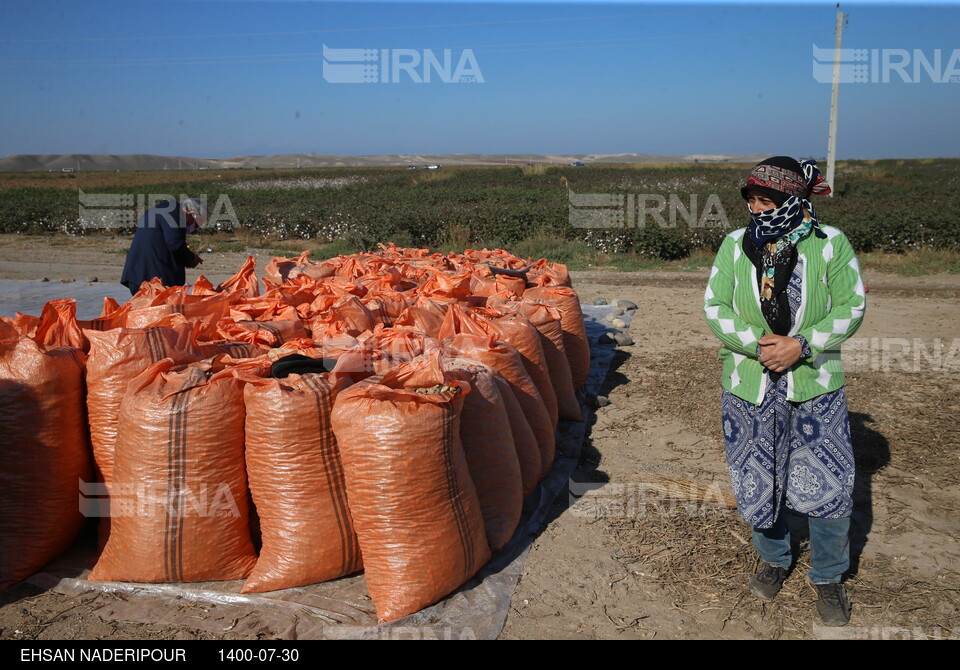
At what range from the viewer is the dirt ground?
239cm

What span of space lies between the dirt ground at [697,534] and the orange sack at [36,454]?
18 centimetres

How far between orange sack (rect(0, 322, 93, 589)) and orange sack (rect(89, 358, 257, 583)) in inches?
10.7

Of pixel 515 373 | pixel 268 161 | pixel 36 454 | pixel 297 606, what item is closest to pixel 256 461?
pixel 297 606

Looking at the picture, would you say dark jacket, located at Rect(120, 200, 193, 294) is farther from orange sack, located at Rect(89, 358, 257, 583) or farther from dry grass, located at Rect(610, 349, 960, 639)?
dry grass, located at Rect(610, 349, 960, 639)

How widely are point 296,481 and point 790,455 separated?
1.76m

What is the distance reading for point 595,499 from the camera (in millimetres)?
3379

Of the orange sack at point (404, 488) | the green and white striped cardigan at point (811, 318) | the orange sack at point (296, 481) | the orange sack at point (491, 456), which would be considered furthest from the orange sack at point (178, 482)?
the green and white striped cardigan at point (811, 318)

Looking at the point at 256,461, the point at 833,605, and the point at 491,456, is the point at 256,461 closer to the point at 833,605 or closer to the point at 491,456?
the point at 491,456

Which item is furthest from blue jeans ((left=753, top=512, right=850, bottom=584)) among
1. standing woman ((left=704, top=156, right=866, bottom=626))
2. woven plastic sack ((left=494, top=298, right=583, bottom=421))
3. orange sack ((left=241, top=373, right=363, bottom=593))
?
woven plastic sack ((left=494, top=298, right=583, bottom=421))

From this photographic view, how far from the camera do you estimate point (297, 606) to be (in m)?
2.39

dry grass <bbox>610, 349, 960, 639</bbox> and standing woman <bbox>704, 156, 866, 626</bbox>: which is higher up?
standing woman <bbox>704, 156, 866, 626</bbox>

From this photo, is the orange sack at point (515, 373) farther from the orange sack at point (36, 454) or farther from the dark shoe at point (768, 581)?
the orange sack at point (36, 454)

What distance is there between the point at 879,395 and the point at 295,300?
4.15m
